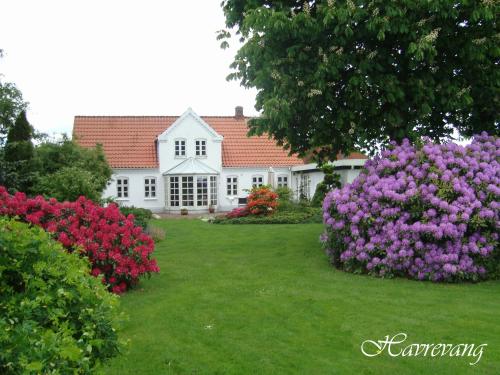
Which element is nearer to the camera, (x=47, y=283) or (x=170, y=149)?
(x=47, y=283)

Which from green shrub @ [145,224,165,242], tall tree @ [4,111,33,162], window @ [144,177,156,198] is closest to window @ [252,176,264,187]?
window @ [144,177,156,198]

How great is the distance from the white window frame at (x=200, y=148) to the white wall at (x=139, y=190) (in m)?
2.86

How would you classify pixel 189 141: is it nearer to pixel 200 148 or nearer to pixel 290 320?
pixel 200 148

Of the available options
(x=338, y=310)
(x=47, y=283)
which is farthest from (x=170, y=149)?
(x=47, y=283)

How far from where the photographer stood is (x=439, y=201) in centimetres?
971

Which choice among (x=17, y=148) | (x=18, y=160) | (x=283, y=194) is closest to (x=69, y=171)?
(x=18, y=160)

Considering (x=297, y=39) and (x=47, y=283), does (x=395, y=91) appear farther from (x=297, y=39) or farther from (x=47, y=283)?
(x=47, y=283)

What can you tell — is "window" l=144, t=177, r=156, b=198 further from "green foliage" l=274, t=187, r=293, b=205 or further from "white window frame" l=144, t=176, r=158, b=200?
"green foliage" l=274, t=187, r=293, b=205

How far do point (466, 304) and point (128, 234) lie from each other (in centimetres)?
567

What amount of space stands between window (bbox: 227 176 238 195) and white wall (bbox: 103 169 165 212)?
4.38m

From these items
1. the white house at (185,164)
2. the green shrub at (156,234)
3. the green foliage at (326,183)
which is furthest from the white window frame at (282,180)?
the green shrub at (156,234)

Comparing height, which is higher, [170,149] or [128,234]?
[170,149]

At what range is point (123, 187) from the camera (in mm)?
32781

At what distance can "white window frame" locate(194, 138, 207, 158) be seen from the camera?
33594mm
